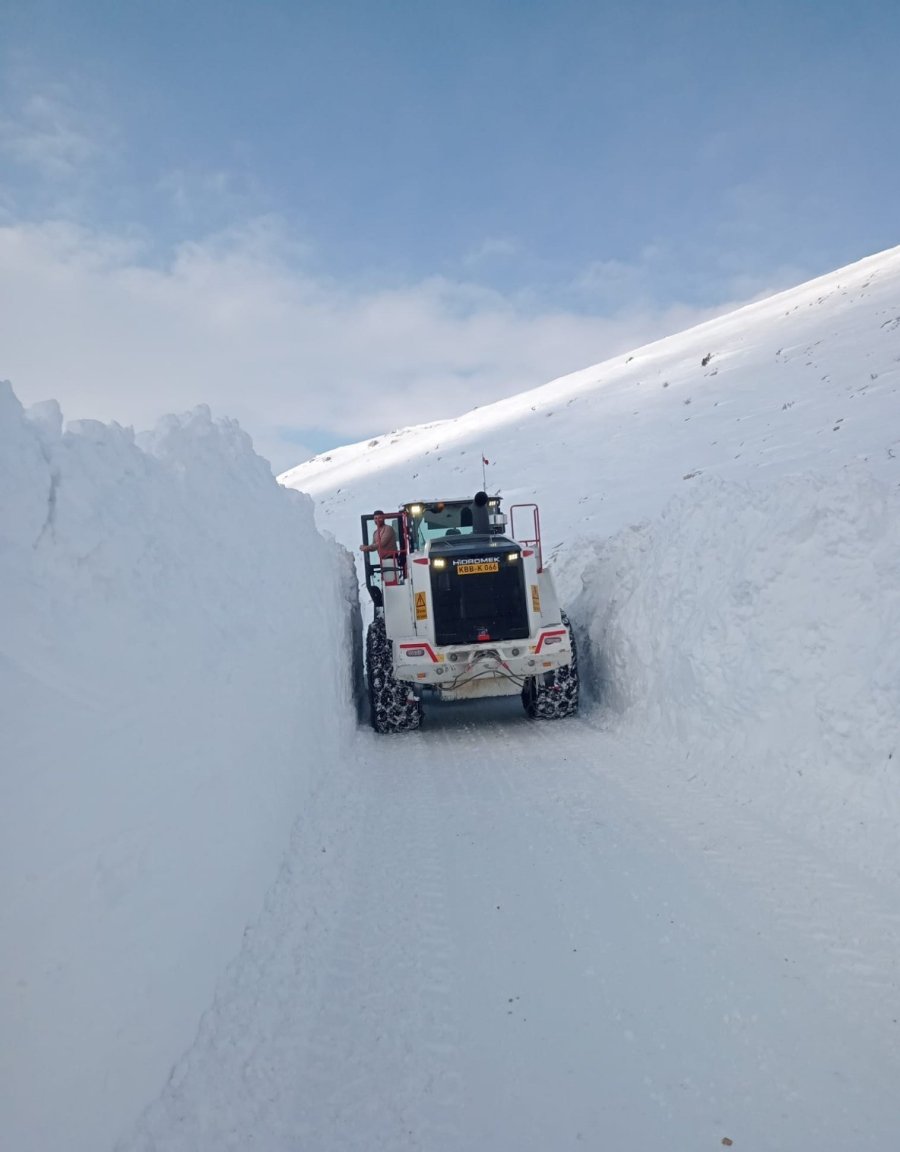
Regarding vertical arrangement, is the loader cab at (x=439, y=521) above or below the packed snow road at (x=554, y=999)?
above

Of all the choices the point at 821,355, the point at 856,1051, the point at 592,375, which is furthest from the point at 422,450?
the point at 856,1051

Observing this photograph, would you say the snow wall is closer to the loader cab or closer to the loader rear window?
the loader rear window

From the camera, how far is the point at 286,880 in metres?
4.73

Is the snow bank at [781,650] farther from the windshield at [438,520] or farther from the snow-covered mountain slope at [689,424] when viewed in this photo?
the snow-covered mountain slope at [689,424]

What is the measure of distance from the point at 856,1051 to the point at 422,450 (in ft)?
136

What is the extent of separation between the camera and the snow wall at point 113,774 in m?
2.51

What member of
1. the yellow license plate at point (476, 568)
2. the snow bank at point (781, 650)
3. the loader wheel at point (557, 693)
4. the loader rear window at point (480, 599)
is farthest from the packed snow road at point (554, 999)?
the yellow license plate at point (476, 568)

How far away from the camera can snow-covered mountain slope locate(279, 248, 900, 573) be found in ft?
63.1

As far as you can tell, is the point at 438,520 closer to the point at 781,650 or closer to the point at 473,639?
the point at 473,639

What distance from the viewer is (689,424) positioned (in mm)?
26641

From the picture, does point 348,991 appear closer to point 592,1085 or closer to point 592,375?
point 592,1085

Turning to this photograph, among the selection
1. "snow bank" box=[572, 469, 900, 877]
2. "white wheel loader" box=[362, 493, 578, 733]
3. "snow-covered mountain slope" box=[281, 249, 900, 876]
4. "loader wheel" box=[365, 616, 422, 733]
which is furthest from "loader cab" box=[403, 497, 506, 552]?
"snow bank" box=[572, 469, 900, 877]

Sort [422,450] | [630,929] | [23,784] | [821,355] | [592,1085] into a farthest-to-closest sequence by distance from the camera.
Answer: [422,450] < [821,355] < [630,929] < [592,1085] < [23,784]

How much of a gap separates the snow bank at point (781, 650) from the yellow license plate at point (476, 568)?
62.1 inches
